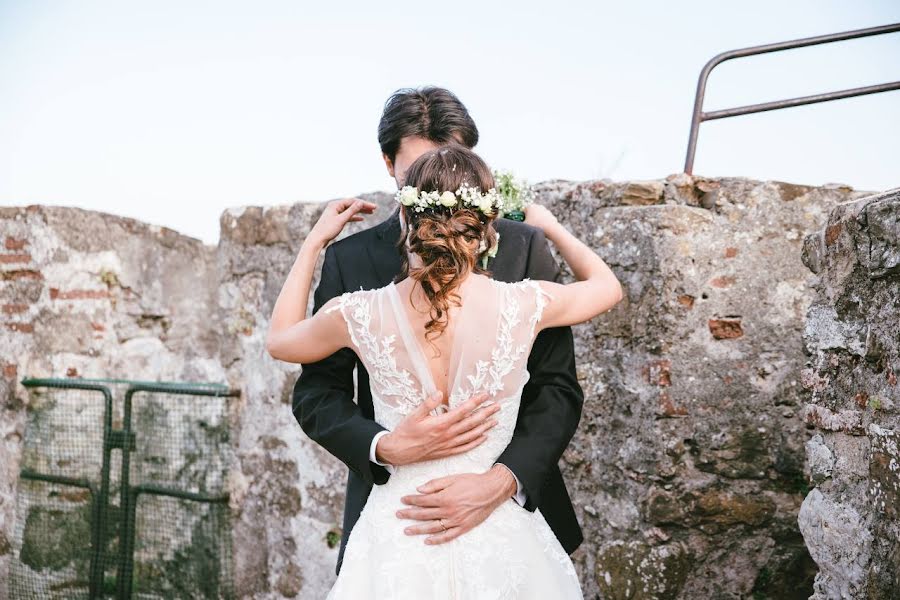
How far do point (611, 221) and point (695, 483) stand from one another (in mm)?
1051

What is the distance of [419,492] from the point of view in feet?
6.82

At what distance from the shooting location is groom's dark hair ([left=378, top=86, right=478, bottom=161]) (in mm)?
2592

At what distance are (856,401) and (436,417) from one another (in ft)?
3.65

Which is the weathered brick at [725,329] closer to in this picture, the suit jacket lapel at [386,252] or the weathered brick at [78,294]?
the suit jacket lapel at [386,252]

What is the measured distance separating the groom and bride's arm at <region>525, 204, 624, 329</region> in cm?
13

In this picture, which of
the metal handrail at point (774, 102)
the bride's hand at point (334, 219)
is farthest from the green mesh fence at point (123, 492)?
the metal handrail at point (774, 102)

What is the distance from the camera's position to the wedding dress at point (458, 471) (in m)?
2.01

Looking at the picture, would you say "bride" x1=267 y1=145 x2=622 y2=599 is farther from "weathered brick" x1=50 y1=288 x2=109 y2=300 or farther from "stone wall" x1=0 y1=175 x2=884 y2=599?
"weathered brick" x1=50 y1=288 x2=109 y2=300

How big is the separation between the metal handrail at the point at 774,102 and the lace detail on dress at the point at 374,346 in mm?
1678

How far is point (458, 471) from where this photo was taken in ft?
6.98

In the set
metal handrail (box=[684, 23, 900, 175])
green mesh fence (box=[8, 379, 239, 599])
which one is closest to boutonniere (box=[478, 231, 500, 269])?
metal handrail (box=[684, 23, 900, 175])

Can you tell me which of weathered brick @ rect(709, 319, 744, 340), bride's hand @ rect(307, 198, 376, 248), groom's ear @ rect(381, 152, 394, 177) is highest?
groom's ear @ rect(381, 152, 394, 177)

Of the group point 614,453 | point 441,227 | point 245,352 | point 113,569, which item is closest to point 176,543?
point 113,569

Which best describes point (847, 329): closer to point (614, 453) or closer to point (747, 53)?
point (614, 453)
